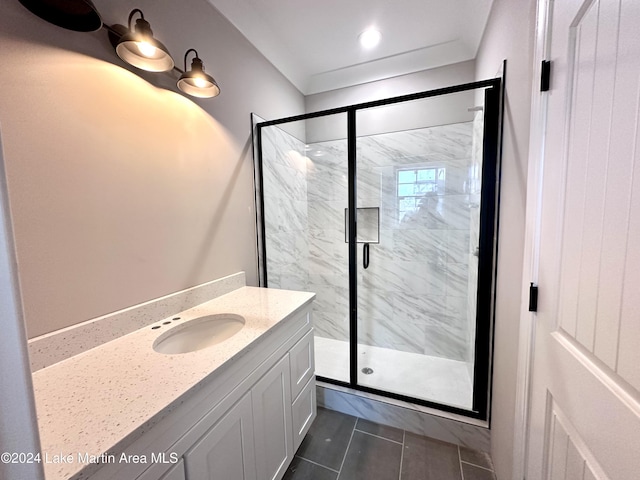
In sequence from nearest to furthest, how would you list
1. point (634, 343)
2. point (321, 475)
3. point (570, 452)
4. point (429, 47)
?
point (634, 343) → point (570, 452) → point (321, 475) → point (429, 47)

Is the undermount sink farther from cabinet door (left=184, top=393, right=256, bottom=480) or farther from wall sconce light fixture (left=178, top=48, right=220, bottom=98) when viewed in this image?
wall sconce light fixture (left=178, top=48, right=220, bottom=98)

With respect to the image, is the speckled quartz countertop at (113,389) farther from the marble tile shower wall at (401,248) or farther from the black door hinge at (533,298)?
the marble tile shower wall at (401,248)

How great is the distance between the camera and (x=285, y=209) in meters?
2.33

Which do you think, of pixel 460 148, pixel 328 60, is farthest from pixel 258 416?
pixel 328 60

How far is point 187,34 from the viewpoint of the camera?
4.46ft

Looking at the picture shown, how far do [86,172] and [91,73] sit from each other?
38 cm

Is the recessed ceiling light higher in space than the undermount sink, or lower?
higher

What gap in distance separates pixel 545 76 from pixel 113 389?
1.62 m

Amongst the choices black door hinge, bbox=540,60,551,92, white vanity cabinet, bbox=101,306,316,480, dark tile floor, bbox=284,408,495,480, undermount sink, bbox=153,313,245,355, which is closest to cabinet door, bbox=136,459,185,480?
white vanity cabinet, bbox=101,306,316,480

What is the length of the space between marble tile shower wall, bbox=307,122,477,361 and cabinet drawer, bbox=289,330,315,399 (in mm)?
1108

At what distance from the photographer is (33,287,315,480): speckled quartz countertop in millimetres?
563

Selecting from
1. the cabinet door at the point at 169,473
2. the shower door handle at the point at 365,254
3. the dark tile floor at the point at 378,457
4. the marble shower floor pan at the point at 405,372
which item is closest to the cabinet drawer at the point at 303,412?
the dark tile floor at the point at 378,457

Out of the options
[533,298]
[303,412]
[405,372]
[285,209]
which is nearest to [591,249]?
[533,298]

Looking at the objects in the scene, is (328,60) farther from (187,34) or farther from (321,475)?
(321,475)
